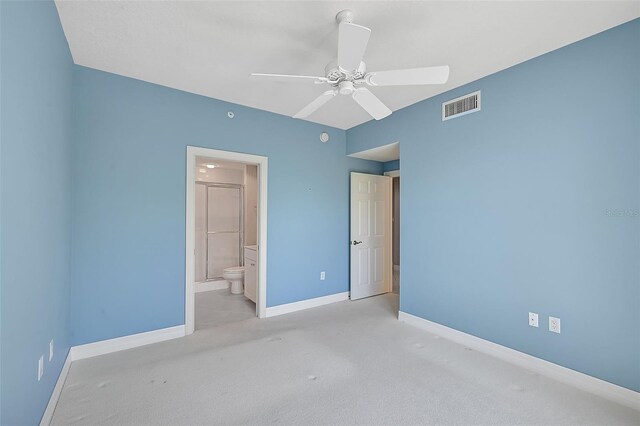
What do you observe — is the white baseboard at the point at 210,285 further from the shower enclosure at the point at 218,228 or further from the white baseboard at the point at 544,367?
the white baseboard at the point at 544,367

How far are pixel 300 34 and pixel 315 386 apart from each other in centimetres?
262

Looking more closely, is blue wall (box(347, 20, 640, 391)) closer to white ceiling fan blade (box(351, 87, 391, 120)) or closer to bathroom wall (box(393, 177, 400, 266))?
white ceiling fan blade (box(351, 87, 391, 120))

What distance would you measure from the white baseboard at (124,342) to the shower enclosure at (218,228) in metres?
2.33

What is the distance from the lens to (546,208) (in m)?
2.36

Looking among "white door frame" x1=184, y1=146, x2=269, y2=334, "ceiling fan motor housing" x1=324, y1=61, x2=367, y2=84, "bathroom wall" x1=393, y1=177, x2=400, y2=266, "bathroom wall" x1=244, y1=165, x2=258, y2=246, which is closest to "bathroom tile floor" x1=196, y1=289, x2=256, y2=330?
"white door frame" x1=184, y1=146, x2=269, y2=334

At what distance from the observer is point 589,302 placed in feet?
7.00

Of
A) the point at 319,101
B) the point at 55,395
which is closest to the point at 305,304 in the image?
the point at 55,395

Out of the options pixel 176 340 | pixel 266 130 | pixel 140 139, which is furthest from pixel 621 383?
pixel 140 139

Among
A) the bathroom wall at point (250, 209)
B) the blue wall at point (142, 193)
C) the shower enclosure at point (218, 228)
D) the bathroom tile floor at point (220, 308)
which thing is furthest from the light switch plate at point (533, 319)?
the shower enclosure at point (218, 228)

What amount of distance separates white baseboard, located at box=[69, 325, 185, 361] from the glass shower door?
2409 mm

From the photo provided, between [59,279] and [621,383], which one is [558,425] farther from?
[59,279]

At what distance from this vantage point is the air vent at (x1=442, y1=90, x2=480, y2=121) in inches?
112

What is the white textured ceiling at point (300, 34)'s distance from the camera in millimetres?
1852

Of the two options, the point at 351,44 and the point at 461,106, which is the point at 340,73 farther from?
the point at 461,106
